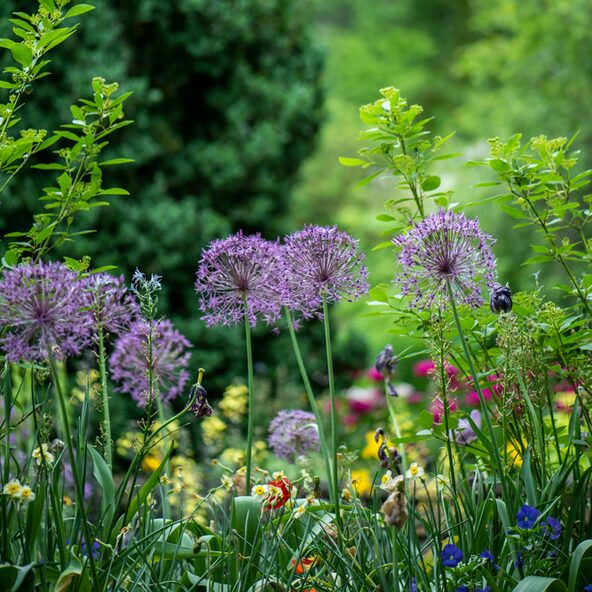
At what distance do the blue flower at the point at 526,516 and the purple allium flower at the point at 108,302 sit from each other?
3.27ft

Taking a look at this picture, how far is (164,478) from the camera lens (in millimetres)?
1964

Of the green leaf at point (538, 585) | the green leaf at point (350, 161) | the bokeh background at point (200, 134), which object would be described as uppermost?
the bokeh background at point (200, 134)

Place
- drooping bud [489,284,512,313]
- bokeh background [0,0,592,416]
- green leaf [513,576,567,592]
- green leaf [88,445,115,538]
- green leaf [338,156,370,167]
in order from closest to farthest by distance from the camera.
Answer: green leaf [513,576,567,592]
green leaf [88,445,115,538]
drooping bud [489,284,512,313]
green leaf [338,156,370,167]
bokeh background [0,0,592,416]

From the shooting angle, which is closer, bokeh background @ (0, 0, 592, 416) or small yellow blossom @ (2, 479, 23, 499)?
small yellow blossom @ (2, 479, 23, 499)

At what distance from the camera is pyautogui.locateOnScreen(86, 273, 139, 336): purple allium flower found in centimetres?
181

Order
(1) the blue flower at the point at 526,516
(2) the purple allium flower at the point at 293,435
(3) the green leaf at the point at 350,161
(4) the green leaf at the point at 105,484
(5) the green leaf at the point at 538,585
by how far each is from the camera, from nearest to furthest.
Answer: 1. (5) the green leaf at the point at 538,585
2. (1) the blue flower at the point at 526,516
3. (4) the green leaf at the point at 105,484
4. (3) the green leaf at the point at 350,161
5. (2) the purple allium flower at the point at 293,435

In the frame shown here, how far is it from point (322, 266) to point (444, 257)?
0.30 m

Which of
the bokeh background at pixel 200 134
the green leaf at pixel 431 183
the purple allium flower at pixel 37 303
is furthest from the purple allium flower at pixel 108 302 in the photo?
the bokeh background at pixel 200 134

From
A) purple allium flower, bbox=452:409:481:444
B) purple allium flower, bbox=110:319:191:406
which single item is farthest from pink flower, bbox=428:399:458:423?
purple allium flower, bbox=110:319:191:406

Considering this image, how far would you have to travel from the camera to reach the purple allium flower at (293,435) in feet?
8.58

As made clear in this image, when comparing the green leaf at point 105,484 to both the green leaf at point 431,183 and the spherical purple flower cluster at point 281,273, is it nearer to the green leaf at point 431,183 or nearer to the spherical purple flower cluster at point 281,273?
→ the spherical purple flower cluster at point 281,273

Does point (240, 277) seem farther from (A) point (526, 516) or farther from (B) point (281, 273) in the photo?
(A) point (526, 516)

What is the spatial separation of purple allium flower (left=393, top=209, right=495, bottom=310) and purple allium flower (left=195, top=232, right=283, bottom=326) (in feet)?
1.07

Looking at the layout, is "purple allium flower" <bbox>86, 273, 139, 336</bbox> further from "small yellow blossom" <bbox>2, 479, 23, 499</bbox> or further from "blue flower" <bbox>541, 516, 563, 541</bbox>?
"blue flower" <bbox>541, 516, 563, 541</bbox>
